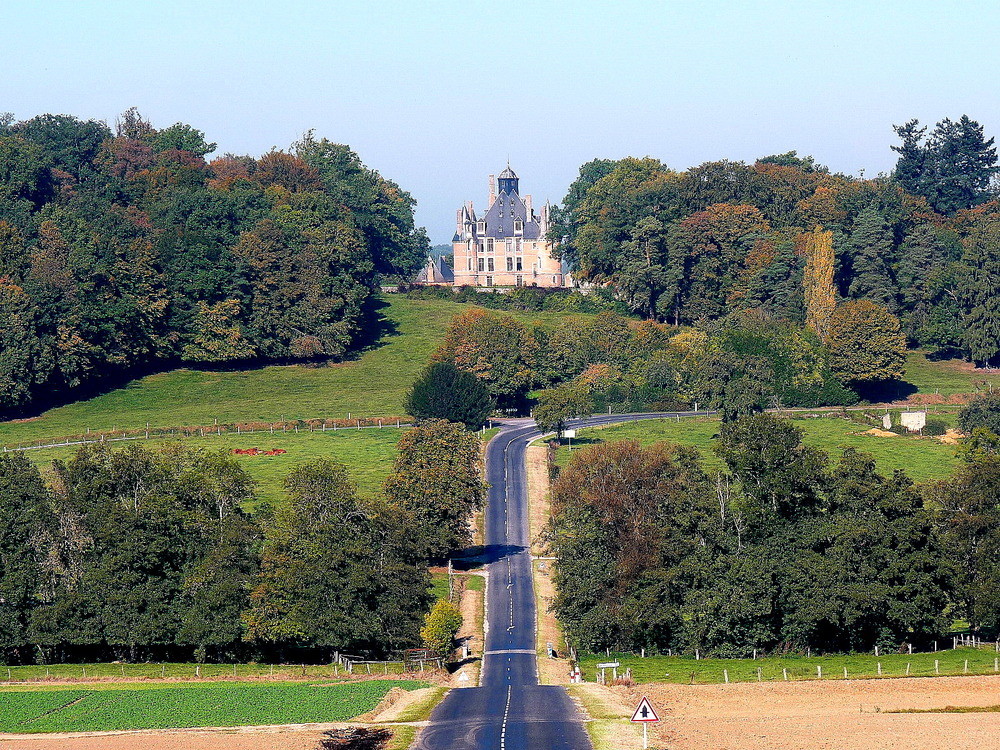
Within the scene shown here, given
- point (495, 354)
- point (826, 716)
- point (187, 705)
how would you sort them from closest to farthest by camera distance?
point (826, 716), point (187, 705), point (495, 354)

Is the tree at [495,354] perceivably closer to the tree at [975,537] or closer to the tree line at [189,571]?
the tree line at [189,571]

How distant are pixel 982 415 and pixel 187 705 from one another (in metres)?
82.7

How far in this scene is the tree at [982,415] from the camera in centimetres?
13075

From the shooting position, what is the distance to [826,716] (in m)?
64.8

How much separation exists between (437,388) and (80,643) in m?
56.0

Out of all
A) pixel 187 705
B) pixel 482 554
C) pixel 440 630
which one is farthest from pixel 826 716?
pixel 482 554

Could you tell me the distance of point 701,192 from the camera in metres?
187

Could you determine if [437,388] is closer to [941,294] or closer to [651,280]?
[651,280]

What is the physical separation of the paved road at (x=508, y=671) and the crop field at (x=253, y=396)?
21251 mm

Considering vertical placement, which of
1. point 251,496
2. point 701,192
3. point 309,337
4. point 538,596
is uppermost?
point 701,192

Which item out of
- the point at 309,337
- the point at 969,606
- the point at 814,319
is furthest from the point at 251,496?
the point at 814,319

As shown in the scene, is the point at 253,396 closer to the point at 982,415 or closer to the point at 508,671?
the point at 982,415

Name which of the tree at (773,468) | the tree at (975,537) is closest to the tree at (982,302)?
the tree at (975,537)

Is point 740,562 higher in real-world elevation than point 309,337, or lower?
lower
